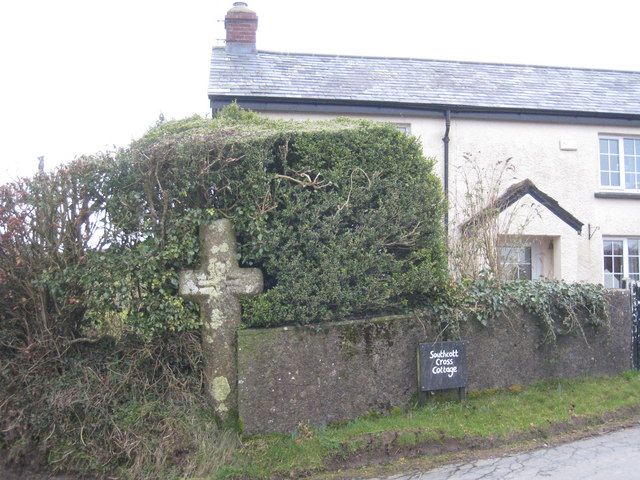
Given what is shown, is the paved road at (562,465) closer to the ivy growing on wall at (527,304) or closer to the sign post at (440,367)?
the sign post at (440,367)

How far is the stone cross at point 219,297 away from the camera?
700cm

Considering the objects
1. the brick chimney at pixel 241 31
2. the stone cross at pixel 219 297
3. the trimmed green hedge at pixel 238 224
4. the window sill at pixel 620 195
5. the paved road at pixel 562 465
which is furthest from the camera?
the brick chimney at pixel 241 31

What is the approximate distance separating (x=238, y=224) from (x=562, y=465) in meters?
4.22

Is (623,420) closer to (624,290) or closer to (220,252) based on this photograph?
(624,290)

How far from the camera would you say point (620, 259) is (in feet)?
50.1

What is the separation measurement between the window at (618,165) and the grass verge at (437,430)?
813 centimetres

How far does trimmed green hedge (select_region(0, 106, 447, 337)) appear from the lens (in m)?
6.75

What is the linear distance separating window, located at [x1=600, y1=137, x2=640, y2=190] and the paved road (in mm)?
9557

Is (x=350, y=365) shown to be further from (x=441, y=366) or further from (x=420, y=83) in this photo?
(x=420, y=83)

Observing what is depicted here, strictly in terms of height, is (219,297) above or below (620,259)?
below

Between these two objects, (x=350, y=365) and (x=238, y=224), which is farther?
(x=350, y=365)

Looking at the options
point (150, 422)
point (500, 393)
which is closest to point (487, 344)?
point (500, 393)

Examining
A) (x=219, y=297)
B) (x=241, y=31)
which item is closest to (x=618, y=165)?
(x=241, y=31)

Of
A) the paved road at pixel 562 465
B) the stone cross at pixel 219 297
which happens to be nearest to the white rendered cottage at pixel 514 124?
the stone cross at pixel 219 297
